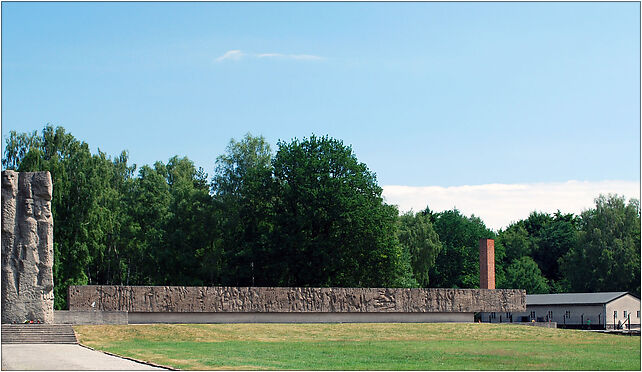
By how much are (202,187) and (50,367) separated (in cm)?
4198

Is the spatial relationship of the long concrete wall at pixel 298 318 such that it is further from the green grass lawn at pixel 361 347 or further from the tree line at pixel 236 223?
the tree line at pixel 236 223

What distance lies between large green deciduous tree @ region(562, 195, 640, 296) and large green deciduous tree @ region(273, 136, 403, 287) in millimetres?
21737

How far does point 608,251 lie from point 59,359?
165ft

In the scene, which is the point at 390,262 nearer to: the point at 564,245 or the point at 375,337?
the point at 375,337

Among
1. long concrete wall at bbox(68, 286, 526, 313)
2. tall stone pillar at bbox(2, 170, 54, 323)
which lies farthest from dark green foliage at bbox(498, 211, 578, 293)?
tall stone pillar at bbox(2, 170, 54, 323)

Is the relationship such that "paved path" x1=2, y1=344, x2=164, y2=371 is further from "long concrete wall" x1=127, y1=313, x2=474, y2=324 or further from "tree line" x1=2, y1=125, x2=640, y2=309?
"tree line" x1=2, y1=125, x2=640, y2=309

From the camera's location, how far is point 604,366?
20.3m

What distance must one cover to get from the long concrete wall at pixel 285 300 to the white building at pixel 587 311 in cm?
926

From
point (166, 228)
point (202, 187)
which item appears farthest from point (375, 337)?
point (202, 187)

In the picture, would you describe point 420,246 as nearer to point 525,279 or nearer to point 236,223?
point 525,279

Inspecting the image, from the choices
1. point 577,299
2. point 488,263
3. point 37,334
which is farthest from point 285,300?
point 577,299

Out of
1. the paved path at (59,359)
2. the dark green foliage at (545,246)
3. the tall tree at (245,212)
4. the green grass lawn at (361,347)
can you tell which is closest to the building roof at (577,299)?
the green grass lawn at (361,347)

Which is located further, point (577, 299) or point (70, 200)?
point (577, 299)

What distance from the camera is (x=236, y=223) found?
51062mm
